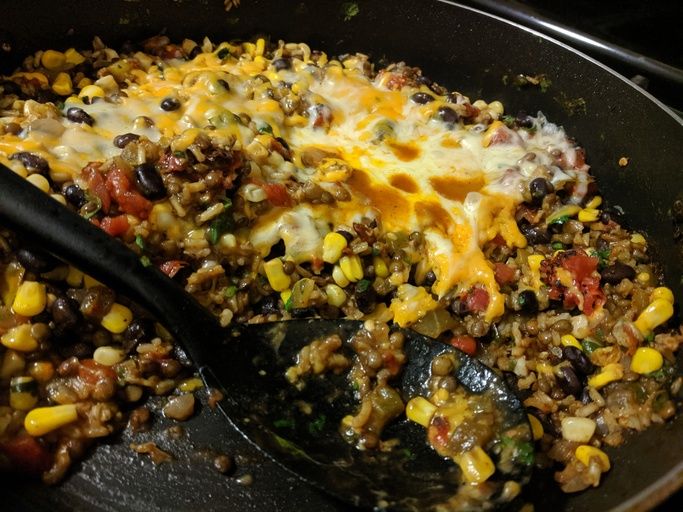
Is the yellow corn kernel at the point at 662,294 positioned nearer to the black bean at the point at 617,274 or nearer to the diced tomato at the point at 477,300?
the black bean at the point at 617,274

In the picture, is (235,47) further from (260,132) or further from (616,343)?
(616,343)

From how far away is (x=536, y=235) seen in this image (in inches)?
141

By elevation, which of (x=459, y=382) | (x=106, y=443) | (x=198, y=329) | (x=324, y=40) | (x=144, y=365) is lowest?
(x=106, y=443)

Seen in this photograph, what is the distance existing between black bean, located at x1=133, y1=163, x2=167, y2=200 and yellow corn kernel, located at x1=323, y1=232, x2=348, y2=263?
2.78 feet

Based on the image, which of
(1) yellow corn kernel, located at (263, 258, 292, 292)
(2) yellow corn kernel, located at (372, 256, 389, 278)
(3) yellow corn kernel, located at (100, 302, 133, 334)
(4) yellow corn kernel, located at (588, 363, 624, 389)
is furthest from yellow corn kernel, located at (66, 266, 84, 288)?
(4) yellow corn kernel, located at (588, 363, 624, 389)

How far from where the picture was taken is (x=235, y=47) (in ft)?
14.8

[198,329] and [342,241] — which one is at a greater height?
[342,241]

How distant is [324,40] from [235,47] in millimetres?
658

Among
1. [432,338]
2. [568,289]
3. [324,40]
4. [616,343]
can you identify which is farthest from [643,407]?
[324,40]

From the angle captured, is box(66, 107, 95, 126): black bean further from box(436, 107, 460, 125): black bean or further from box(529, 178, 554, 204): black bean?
box(529, 178, 554, 204): black bean

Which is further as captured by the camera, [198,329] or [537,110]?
[537,110]

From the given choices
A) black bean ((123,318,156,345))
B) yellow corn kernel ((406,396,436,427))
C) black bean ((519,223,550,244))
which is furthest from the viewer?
black bean ((519,223,550,244))

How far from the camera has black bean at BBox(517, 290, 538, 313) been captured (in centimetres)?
324

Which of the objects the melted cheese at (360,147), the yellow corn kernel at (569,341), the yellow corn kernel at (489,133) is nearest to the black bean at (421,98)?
the melted cheese at (360,147)
